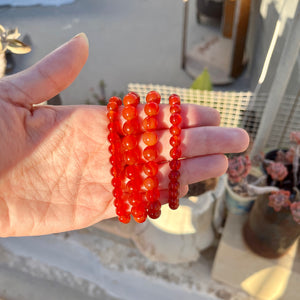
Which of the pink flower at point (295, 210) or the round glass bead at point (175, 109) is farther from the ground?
the round glass bead at point (175, 109)

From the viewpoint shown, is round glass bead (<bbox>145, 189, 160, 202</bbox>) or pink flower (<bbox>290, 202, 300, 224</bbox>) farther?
pink flower (<bbox>290, 202, 300, 224</bbox>)

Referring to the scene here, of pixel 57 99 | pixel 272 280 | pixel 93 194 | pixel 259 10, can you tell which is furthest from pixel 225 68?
pixel 93 194

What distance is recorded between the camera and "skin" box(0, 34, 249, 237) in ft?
3.69

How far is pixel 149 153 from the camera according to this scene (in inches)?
45.1

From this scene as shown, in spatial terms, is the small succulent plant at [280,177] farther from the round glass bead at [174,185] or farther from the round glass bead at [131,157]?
the round glass bead at [131,157]

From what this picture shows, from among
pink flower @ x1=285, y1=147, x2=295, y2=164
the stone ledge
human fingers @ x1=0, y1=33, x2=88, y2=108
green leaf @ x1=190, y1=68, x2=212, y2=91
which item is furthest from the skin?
green leaf @ x1=190, y1=68, x2=212, y2=91

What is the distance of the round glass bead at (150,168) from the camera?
3.76 feet

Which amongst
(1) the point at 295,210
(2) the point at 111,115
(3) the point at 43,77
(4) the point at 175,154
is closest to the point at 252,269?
(1) the point at 295,210

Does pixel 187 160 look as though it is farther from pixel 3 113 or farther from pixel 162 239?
pixel 162 239

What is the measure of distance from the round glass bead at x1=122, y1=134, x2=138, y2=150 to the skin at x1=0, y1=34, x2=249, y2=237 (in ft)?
0.37

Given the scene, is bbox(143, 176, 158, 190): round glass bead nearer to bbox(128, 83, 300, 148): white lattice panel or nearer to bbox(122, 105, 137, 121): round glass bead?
bbox(122, 105, 137, 121): round glass bead

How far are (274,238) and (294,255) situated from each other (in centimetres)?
23

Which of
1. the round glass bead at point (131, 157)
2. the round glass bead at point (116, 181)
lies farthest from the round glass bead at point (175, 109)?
the round glass bead at point (116, 181)

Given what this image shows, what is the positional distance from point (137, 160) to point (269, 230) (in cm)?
83
